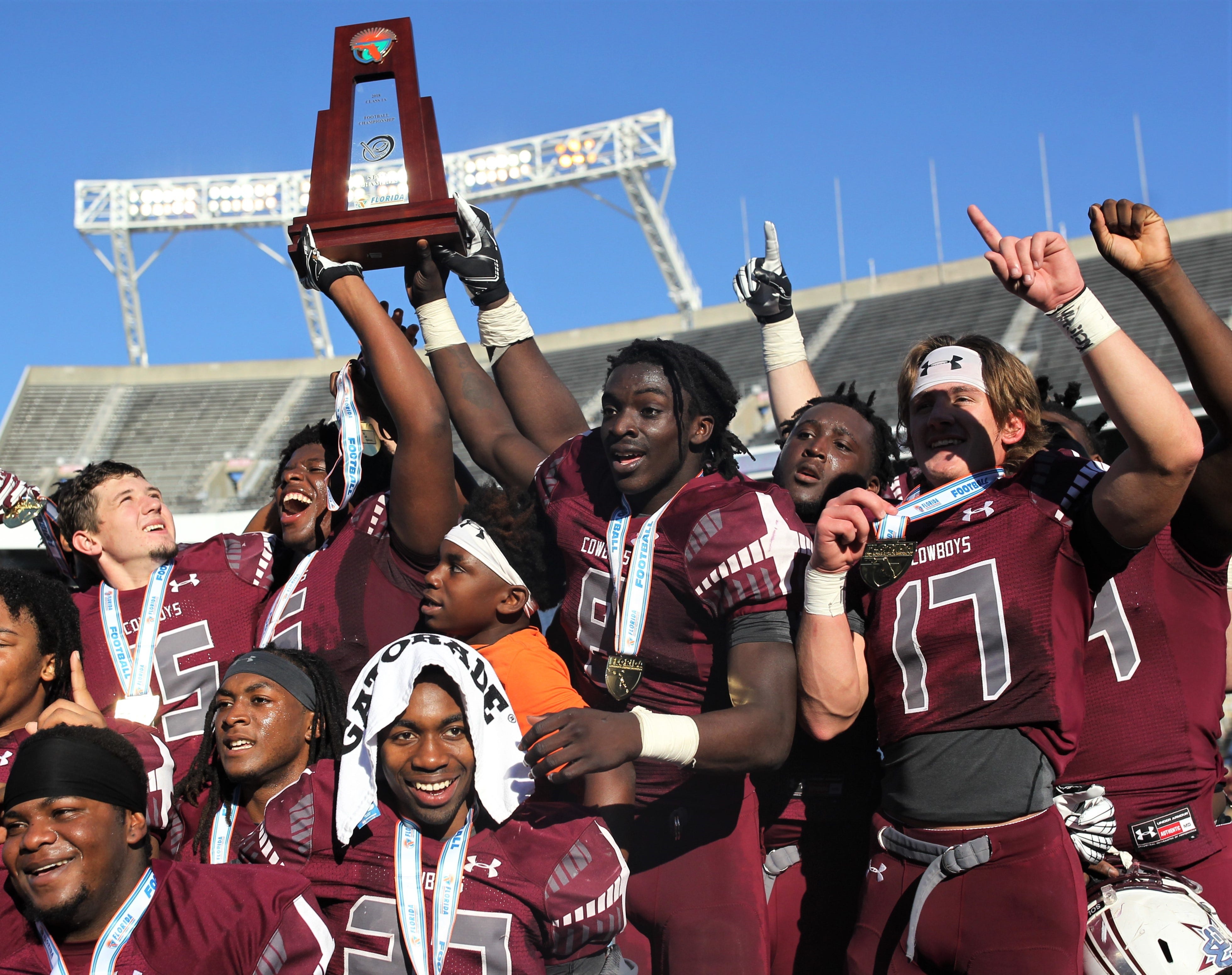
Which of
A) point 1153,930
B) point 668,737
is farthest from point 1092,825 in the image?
point 668,737

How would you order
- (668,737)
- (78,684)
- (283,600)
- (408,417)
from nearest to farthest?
(668,737)
(408,417)
(78,684)
(283,600)

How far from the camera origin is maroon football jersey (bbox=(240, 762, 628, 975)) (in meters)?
2.54

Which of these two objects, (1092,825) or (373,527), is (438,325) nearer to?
(373,527)

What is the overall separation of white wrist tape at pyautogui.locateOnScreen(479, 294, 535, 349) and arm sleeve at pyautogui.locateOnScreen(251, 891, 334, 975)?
1.73 m

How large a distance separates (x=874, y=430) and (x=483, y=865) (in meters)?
1.72

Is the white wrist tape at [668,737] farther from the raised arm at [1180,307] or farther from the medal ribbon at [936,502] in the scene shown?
the raised arm at [1180,307]

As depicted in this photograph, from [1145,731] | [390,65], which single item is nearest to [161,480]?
[390,65]

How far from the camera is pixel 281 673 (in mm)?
3049

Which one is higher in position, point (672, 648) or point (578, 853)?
point (672, 648)

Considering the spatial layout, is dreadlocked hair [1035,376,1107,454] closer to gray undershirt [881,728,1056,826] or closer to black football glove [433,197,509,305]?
gray undershirt [881,728,1056,826]

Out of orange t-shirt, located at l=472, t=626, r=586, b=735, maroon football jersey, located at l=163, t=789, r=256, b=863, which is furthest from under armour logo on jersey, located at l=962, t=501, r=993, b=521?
maroon football jersey, located at l=163, t=789, r=256, b=863

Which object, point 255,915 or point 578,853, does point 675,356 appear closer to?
point 578,853

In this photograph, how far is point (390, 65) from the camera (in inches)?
140

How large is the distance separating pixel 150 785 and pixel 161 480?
2192cm
